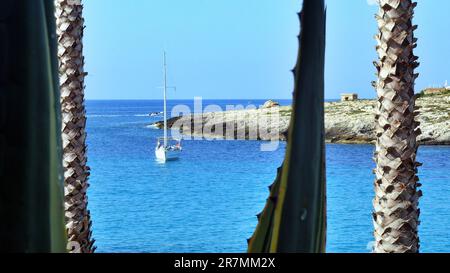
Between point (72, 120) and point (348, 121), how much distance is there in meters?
31.7

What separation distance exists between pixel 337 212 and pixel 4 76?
20.0 metres

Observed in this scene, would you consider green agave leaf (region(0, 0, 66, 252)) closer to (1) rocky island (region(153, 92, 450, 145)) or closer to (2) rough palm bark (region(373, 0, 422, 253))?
(2) rough palm bark (region(373, 0, 422, 253))

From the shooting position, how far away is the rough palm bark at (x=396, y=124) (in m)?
4.03

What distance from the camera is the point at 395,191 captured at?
4.08 metres

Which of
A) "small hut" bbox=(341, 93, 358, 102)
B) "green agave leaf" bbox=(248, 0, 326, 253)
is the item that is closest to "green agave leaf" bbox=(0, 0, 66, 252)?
"green agave leaf" bbox=(248, 0, 326, 253)

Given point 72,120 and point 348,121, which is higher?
point 72,120

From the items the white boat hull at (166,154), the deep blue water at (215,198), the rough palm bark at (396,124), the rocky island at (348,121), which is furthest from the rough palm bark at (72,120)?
the white boat hull at (166,154)

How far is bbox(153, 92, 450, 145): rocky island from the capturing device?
3334 centimetres

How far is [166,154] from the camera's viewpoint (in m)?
35.8

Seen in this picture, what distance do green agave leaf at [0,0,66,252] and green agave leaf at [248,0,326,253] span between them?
19 centimetres

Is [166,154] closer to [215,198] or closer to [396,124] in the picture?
[215,198]

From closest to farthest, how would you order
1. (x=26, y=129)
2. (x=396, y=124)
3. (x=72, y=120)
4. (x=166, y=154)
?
(x=26, y=129)
(x=396, y=124)
(x=72, y=120)
(x=166, y=154)

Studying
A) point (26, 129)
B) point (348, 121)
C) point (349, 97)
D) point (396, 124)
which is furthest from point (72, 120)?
point (349, 97)
